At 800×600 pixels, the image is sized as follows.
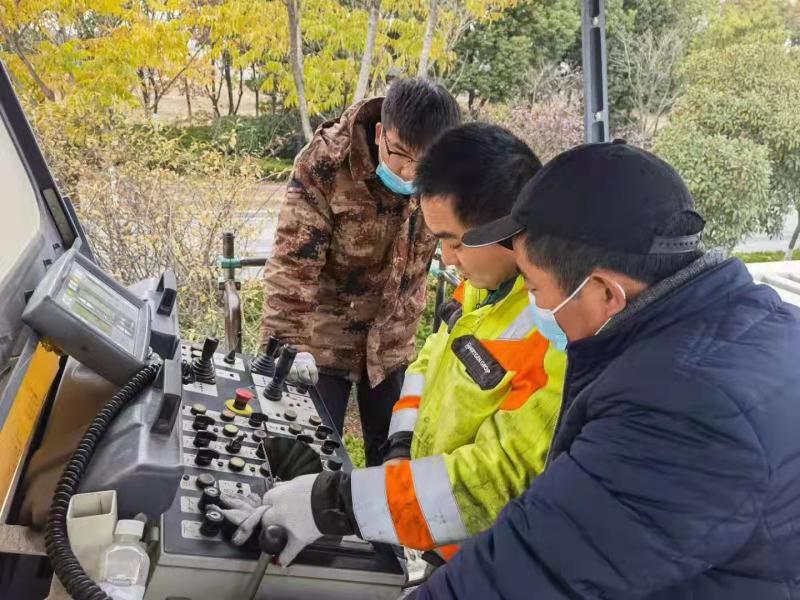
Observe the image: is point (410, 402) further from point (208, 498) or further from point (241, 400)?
point (208, 498)

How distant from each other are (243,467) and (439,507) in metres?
0.39

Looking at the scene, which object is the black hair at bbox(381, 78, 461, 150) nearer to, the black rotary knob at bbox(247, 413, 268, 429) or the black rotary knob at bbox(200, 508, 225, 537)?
the black rotary knob at bbox(247, 413, 268, 429)

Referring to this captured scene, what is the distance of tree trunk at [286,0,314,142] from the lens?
18.6ft

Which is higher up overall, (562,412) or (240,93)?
(562,412)

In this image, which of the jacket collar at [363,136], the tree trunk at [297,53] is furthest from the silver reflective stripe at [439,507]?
the tree trunk at [297,53]

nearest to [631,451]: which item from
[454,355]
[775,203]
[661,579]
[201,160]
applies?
[661,579]

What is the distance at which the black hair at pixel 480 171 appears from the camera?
4.71ft

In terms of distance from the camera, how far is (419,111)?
1910 mm

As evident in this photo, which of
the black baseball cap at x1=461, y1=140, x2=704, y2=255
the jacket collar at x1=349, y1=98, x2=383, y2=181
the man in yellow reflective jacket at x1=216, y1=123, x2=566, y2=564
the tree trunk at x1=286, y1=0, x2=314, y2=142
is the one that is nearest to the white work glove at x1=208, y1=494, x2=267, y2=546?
the man in yellow reflective jacket at x1=216, y1=123, x2=566, y2=564

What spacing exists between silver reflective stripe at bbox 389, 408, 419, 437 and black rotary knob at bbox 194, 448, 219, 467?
506 millimetres

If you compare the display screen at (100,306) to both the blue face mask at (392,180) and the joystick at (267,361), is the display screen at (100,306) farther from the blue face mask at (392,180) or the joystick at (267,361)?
the blue face mask at (392,180)

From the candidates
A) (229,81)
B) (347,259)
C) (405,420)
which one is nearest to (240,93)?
(229,81)

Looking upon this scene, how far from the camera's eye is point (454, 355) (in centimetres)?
148

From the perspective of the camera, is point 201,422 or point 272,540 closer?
point 272,540
